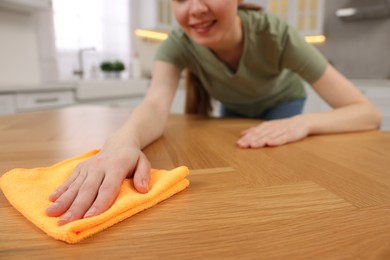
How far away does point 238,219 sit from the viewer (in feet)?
0.98

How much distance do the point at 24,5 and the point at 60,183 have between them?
2.08 meters

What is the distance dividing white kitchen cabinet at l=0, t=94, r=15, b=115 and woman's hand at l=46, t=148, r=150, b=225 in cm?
158


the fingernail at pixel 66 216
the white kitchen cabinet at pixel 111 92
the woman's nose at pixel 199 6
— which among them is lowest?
the white kitchen cabinet at pixel 111 92

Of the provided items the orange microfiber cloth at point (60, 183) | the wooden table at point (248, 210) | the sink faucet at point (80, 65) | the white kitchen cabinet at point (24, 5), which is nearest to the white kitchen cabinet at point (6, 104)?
the white kitchen cabinet at point (24, 5)

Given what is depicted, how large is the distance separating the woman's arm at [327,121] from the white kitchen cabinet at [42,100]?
1603 millimetres

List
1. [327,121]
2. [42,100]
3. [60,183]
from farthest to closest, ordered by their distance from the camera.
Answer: [42,100]
[327,121]
[60,183]

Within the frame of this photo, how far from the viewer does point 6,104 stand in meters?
1.73

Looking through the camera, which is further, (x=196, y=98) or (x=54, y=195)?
(x=196, y=98)

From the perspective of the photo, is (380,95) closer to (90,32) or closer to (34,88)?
(34,88)

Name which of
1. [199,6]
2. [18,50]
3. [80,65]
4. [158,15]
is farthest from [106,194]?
[158,15]

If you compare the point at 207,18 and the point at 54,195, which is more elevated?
the point at 207,18

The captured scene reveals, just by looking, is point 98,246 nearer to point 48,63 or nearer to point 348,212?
point 348,212

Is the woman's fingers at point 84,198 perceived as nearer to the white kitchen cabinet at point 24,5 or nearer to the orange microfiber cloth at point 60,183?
the orange microfiber cloth at point 60,183

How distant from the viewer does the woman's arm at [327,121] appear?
2.13 feet
